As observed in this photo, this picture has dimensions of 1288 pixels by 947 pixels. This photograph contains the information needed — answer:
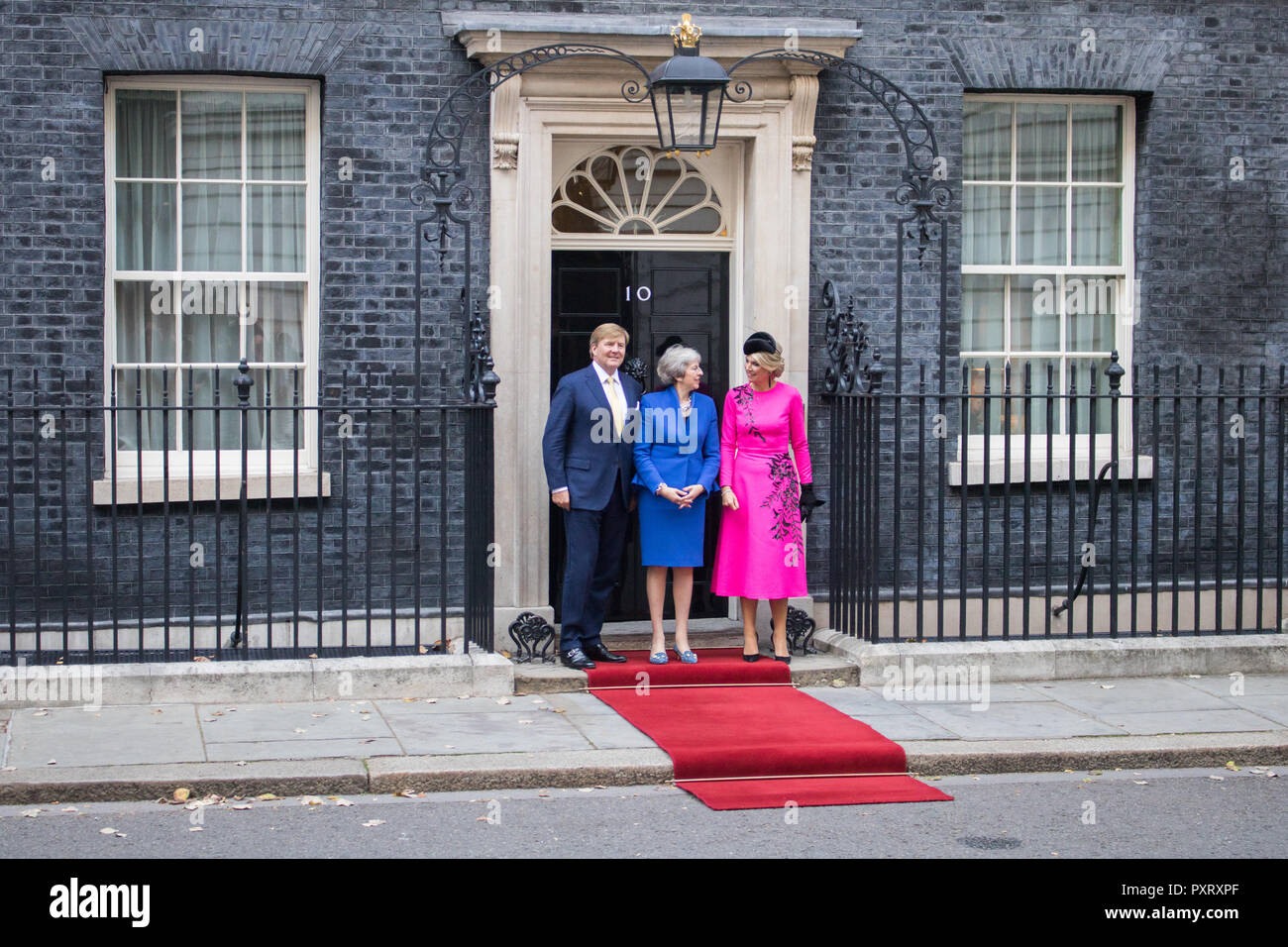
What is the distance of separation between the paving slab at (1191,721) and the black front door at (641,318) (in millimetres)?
3030

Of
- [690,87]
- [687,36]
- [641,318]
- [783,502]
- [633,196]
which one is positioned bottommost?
[783,502]

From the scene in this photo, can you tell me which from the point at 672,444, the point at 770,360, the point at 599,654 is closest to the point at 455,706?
the point at 599,654

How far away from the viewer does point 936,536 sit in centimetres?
1056

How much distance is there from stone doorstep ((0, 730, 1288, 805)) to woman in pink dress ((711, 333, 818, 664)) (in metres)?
1.78

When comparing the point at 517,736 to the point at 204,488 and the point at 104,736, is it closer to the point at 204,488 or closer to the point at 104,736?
the point at 104,736

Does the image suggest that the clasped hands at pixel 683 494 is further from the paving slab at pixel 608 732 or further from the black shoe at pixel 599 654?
the paving slab at pixel 608 732

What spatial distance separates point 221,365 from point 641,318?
2.63m

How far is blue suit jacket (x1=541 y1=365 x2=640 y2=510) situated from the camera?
9.03m

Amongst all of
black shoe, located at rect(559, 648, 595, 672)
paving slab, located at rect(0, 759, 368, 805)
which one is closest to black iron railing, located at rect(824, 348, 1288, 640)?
black shoe, located at rect(559, 648, 595, 672)

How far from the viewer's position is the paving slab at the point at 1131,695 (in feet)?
28.1

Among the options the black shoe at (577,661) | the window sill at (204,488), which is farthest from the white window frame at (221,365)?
the black shoe at (577,661)

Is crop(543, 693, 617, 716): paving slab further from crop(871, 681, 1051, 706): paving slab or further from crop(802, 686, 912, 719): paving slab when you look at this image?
crop(871, 681, 1051, 706): paving slab

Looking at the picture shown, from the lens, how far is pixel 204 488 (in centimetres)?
→ 952
